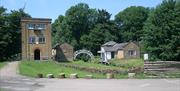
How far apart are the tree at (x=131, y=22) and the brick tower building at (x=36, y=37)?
49.4 m

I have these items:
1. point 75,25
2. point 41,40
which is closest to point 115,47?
point 41,40

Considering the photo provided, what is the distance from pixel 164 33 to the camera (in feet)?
185

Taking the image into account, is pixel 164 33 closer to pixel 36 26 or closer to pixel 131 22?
pixel 36 26

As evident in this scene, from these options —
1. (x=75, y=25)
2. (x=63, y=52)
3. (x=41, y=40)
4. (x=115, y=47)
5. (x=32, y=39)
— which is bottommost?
(x=63, y=52)

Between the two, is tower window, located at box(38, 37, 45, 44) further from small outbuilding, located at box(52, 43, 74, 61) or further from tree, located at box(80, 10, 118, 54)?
tree, located at box(80, 10, 118, 54)

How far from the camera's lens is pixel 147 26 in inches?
2299

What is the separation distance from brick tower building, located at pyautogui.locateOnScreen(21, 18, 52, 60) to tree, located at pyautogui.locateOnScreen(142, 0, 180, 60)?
96.6ft

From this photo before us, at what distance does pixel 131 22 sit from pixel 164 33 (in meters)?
78.5

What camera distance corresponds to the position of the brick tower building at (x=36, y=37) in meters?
81.9

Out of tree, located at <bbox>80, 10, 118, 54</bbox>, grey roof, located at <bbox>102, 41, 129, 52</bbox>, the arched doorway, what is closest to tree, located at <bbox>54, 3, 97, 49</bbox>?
tree, located at <bbox>80, 10, 118, 54</bbox>

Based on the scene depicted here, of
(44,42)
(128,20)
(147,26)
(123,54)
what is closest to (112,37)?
(128,20)

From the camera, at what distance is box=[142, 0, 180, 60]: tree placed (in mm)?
54812

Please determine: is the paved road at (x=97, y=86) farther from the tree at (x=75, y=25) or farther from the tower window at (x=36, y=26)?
the tree at (x=75, y=25)

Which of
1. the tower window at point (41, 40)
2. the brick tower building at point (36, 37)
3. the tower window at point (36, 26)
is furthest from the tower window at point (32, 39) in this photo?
the tower window at point (36, 26)
